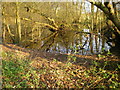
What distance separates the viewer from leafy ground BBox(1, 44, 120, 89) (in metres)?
4.48

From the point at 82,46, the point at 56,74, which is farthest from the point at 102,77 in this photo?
the point at 82,46

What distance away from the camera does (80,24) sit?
2297 cm

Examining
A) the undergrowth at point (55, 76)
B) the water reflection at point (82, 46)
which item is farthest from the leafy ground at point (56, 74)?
the water reflection at point (82, 46)

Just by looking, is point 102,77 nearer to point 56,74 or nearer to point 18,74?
point 56,74

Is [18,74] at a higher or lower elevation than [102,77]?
higher

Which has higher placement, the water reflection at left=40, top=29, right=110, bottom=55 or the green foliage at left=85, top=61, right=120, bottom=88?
the water reflection at left=40, top=29, right=110, bottom=55

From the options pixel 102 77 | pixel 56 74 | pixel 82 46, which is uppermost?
pixel 82 46

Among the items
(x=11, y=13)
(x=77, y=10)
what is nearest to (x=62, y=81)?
(x=11, y=13)

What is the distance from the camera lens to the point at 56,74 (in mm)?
4988

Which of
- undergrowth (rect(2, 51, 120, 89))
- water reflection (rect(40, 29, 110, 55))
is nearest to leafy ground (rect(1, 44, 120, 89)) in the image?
undergrowth (rect(2, 51, 120, 89))

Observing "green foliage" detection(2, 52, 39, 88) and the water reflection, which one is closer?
"green foliage" detection(2, 52, 39, 88)

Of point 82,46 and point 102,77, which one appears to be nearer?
point 102,77

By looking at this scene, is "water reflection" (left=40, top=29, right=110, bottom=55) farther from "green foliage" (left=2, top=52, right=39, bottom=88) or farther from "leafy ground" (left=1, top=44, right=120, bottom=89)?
"green foliage" (left=2, top=52, right=39, bottom=88)

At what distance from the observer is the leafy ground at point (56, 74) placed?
448 centimetres
